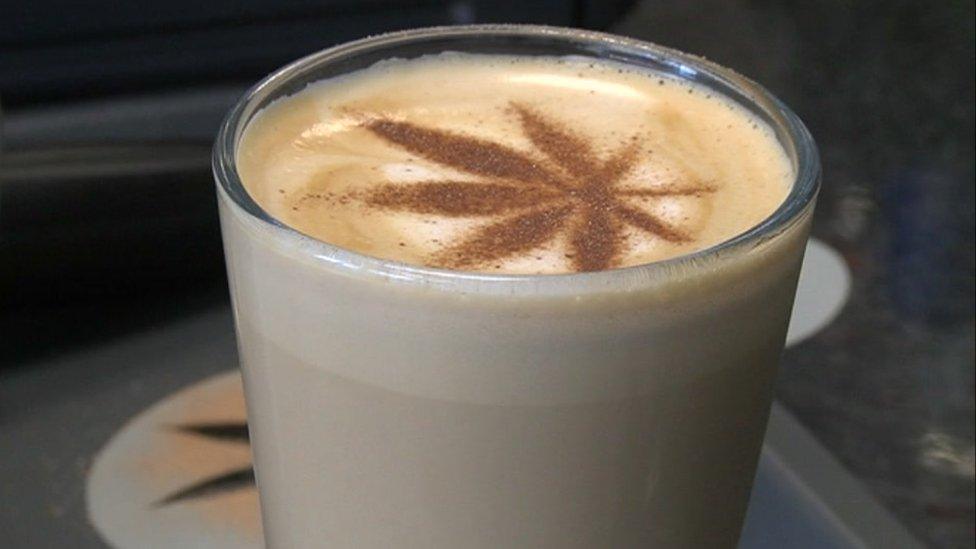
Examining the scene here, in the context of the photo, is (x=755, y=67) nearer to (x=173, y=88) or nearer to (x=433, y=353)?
(x=173, y=88)

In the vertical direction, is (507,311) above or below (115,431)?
above

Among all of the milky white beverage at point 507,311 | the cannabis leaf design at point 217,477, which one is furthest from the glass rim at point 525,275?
the cannabis leaf design at point 217,477

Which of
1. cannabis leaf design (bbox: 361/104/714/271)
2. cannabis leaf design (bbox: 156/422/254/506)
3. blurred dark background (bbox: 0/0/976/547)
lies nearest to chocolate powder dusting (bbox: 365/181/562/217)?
cannabis leaf design (bbox: 361/104/714/271)

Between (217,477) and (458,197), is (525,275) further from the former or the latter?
(217,477)

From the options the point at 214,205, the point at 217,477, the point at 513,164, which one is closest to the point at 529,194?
the point at 513,164

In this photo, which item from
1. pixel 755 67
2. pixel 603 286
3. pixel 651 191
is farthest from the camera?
pixel 755 67

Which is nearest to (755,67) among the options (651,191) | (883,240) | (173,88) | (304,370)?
(883,240)
